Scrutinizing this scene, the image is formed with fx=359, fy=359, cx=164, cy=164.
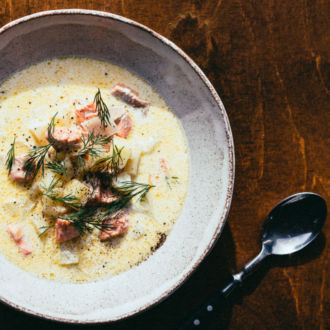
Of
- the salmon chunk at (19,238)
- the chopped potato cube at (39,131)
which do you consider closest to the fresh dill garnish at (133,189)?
the chopped potato cube at (39,131)

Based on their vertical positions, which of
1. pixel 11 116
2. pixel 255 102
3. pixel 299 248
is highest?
pixel 11 116

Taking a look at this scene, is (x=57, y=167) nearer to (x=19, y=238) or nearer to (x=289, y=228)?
(x=19, y=238)

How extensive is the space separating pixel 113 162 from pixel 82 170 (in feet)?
0.77

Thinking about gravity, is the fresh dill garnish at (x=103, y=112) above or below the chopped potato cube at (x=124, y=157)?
above

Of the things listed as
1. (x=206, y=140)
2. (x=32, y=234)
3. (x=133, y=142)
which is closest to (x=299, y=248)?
(x=206, y=140)

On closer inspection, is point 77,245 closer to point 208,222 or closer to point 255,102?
point 208,222

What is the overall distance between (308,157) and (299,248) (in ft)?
2.36

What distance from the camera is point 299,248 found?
2805mm

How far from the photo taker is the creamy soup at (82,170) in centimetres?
255

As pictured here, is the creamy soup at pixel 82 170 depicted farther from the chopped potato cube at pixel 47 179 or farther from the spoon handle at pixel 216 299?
the spoon handle at pixel 216 299

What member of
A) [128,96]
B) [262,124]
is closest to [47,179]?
[128,96]

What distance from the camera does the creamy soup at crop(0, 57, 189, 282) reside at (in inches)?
101

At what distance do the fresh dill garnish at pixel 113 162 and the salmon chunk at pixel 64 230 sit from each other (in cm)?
45

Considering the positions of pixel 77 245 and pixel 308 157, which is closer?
pixel 77 245
